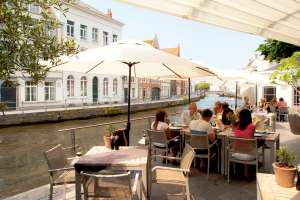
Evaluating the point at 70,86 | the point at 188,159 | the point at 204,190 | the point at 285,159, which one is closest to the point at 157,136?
the point at 204,190

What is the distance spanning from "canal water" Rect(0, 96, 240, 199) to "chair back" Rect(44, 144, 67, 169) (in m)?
3.62

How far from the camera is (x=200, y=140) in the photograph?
16.9ft

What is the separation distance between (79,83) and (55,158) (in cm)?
2571

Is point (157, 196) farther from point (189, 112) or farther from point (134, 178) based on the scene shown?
point (189, 112)

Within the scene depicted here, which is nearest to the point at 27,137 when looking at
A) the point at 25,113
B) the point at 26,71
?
the point at 25,113

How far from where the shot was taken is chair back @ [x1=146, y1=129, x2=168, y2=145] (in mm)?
5574

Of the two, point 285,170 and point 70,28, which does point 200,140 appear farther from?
point 70,28

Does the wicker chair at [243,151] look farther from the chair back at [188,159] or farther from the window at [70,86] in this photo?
the window at [70,86]

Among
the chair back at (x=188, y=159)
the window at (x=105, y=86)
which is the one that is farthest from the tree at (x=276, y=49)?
the window at (x=105, y=86)

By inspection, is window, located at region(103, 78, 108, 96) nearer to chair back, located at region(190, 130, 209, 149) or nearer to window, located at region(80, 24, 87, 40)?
window, located at region(80, 24, 87, 40)

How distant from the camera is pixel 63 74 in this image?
87.9ft

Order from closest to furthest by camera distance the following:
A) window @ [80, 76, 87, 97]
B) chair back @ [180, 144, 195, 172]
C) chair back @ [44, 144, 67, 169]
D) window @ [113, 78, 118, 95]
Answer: chair back @ [44, 144, 67, 169], chair back @ [180, 144, 195, 172], window @ [80, 76, 87, 97], window @ [113, 78, 118, 95]

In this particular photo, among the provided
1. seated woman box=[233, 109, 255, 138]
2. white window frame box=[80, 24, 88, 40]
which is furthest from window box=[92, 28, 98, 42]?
seated woman box=[233, 109, 255, 138]

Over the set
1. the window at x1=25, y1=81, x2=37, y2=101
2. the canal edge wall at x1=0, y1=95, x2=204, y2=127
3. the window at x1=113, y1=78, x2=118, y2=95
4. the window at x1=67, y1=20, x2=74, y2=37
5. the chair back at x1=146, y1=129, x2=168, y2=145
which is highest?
the window at x1=67, y1=20, x2=74, y2=37
